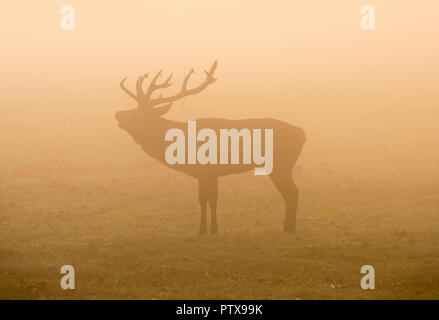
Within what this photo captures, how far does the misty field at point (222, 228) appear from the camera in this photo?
43.3 feet

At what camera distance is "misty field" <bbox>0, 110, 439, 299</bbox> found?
Answer: 1320 cm

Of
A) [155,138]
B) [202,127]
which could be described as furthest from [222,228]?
[155,138]

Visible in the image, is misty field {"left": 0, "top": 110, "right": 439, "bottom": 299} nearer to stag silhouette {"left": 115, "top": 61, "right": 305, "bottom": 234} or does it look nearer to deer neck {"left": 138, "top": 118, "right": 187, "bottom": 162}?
stag silhouette {"left": 115, "top": 61, "right": 305, "bottom": 234}

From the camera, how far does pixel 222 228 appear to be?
17.6 meters

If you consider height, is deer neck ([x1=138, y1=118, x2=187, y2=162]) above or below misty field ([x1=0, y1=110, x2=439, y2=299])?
above

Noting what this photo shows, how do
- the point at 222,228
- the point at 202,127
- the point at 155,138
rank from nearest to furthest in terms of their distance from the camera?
the point at 155,138 < the point at 202,127 < the point at 222,228

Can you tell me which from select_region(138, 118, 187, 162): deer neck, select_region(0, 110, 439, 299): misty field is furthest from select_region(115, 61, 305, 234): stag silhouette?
select_region(0, 110, 439, 299): misty field

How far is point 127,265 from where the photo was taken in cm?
1444

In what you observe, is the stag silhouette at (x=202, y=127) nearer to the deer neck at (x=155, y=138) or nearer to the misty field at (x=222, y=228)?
the deer neck at (x=155, y=138)

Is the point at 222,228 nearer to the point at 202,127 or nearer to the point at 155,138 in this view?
the point at 202,127

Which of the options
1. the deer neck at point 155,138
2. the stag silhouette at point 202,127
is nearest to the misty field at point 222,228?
the stag silhouette at point 202,127
